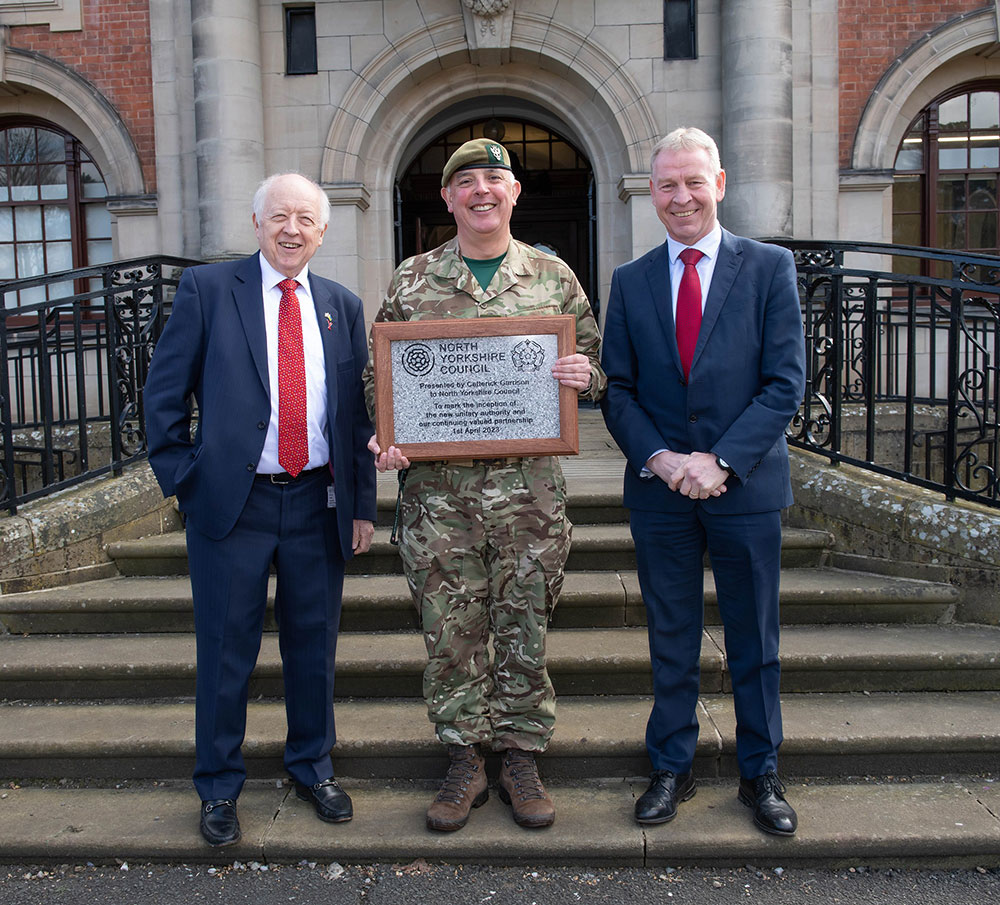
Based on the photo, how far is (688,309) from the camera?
293 cm

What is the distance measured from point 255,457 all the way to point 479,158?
1.21 m

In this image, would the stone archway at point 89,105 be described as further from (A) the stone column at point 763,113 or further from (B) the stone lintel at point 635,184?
(A) the stone column at point 763,113

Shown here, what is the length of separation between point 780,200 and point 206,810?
680 centimetres

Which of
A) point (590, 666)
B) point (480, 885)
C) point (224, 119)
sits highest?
point (224, 119)

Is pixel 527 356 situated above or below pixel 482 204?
below

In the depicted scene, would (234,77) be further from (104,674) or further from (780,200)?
(104,674)

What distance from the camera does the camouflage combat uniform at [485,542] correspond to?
114 inches

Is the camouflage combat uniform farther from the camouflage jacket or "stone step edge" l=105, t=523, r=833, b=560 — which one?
"stone step edge" l=105, t=523, r=833, b=560

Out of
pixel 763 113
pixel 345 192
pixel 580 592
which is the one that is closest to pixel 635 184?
pixel 763 113

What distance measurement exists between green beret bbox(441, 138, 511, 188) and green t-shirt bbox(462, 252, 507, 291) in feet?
0.96

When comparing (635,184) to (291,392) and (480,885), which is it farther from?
(480,885)

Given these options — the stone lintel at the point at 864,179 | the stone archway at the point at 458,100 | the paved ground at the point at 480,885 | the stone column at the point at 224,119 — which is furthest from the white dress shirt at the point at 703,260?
the stone lintel at the point at 864,179

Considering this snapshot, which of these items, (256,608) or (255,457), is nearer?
(255,457)

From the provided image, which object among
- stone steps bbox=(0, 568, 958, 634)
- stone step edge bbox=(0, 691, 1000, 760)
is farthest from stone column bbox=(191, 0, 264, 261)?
stone step edge bbox=(0, 691, 1000, 760)
